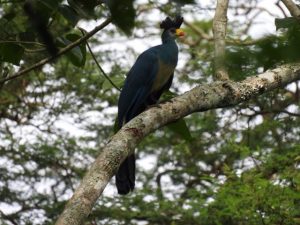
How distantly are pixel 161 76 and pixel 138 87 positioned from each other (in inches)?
8.3

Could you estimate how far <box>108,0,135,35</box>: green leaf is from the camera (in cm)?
60

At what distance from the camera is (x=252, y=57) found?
1.96ft

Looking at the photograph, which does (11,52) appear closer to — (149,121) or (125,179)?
(149,121)

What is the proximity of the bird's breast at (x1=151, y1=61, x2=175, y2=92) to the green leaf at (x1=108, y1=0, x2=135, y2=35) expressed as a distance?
12.0 feet

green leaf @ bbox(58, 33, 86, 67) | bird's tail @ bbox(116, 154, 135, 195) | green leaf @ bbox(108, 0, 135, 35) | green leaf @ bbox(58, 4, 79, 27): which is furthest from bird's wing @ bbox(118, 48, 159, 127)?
green leaf @ bbox(108, 0, 135, 35)

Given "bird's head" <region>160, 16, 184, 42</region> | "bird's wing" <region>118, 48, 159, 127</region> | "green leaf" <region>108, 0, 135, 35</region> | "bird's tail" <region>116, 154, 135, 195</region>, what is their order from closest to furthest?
"green leaf" <region>108, 0, 135, 35</region>, "bird's tail" <region>116, 154, 135, 195</region>, "bird's wing" <region>118, 48, 159, 127</region>, "bird's head" <region>160, 16, 184, 42</region>

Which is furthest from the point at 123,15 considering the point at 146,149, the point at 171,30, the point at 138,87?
the point at 146,149

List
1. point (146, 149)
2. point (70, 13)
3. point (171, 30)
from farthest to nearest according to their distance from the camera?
1. point (146, 149)
2. point (171, 30)
3. point (70, 13)

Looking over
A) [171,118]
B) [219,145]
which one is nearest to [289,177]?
[171,118]

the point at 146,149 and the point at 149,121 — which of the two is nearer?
the point at 149,121

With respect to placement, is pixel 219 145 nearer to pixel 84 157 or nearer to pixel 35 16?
pixel 84 157

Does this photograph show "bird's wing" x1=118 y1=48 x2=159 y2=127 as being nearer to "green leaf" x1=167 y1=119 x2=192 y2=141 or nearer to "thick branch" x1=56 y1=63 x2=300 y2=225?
"green leaf" x1=167 y1=119 x2=192 y2=141

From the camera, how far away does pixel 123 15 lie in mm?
616

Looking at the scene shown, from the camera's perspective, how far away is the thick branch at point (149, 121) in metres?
1.78
